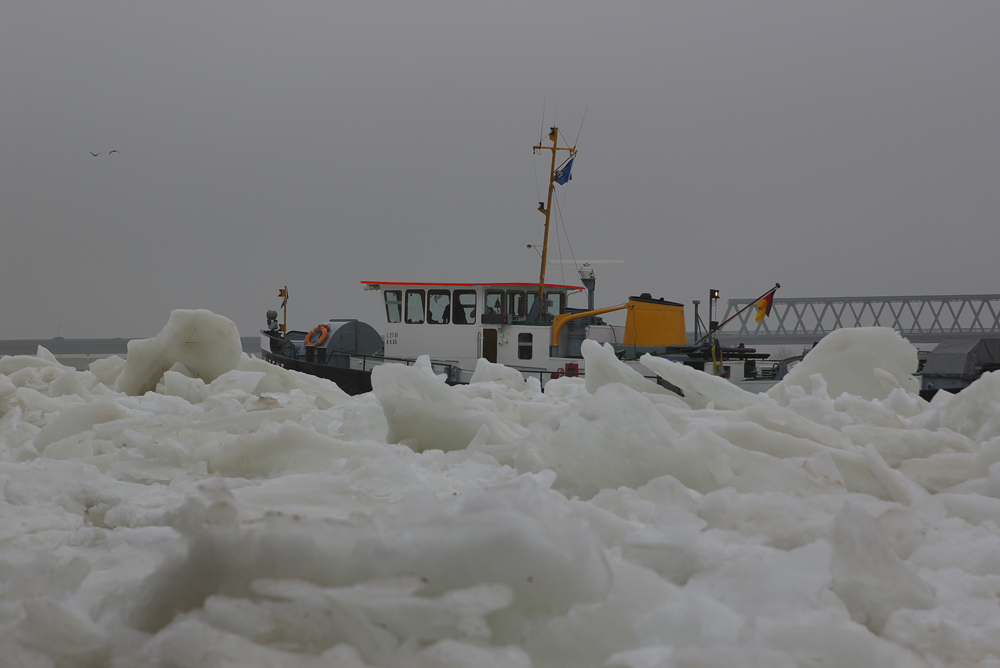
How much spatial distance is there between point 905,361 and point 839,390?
21cm

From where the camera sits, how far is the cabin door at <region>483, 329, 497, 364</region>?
1088 centimetres

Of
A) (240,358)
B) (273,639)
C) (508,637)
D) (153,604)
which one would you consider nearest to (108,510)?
(153,604)

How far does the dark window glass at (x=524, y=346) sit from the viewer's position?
1069 cm

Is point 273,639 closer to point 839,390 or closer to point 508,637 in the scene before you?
point 508,637

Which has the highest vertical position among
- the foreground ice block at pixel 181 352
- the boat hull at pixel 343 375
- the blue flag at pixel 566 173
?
the blue flag at pixel 566 173

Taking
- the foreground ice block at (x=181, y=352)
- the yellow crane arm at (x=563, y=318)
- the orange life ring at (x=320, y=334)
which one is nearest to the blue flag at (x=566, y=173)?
the yellow crane arm at (x=563, y=318)

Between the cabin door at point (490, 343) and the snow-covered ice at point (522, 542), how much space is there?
9.47 metres

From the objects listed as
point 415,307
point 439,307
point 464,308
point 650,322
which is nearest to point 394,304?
point 415,307

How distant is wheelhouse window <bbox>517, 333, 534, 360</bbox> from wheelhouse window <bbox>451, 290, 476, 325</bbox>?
0.80 meters

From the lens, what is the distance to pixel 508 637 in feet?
1.74

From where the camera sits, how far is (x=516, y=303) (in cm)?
1107

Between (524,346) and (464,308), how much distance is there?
1.15 m

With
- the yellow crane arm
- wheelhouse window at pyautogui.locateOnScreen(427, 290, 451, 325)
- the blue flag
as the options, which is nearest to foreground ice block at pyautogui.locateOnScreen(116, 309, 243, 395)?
the yellow crane arm

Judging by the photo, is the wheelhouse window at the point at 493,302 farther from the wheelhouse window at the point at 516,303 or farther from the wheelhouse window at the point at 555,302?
the wheelhouse window at the point at 555,302
